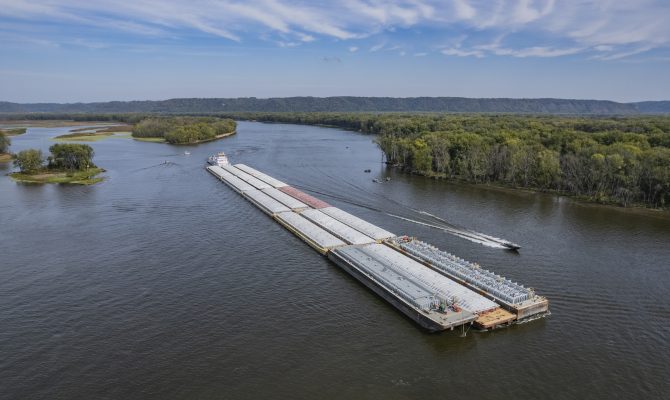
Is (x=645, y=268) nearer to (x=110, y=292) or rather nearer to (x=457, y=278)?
(x=457, y=278)

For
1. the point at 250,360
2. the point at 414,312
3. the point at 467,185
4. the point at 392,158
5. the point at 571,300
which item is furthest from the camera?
the point at 392,158

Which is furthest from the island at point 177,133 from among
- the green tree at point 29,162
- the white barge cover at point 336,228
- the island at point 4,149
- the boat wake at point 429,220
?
the white barge cover at point 336,228

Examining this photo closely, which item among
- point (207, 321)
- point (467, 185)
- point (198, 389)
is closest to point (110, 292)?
point (207, 321)

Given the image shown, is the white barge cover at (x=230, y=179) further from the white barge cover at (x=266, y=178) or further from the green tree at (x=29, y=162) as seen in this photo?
the green tree at (x=29, y=162)

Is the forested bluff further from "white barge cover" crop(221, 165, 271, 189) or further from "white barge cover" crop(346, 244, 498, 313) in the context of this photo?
"white barge cover" crop(346, 244, 498, 313)

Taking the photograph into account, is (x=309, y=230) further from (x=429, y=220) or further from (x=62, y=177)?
(x=62, y=177)

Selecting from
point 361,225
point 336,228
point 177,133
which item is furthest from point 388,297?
point 177,133
